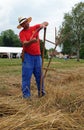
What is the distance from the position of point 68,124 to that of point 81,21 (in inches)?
2154

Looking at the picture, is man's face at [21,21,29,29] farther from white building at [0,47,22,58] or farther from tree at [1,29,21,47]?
tree at [1,29,21,47]

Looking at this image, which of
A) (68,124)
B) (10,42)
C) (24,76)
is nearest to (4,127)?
(68,124)

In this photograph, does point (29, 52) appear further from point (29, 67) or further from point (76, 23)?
point (76, 23)

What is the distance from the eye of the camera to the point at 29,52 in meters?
7.07

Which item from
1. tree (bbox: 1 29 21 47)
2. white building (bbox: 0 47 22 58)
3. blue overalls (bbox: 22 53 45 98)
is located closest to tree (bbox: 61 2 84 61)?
white building (bbox: 0 47 22 58)

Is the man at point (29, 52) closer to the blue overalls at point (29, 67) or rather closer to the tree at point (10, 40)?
the blue overalls at point (29, 67)

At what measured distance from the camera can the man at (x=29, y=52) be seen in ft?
22.7

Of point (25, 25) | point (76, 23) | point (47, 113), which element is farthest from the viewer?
point (76, 23)

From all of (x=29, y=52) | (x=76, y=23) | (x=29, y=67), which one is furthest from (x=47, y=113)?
(x=76, y=23)

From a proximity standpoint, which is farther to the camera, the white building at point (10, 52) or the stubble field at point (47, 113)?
the white building at point (10, 52)

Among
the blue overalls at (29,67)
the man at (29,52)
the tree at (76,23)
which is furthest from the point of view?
the tree at (76,23)

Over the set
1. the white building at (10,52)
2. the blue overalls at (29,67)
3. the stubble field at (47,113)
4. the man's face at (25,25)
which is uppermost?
the man's face at (25,25)

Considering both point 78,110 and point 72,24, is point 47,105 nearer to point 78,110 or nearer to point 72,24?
point 78,110

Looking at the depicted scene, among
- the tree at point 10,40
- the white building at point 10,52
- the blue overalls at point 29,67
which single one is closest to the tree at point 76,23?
the white building at point 10,52
